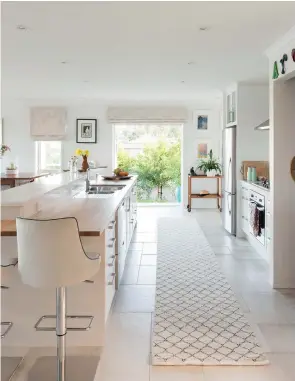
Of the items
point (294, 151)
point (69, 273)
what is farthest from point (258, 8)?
point (69, 273)

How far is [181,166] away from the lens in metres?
9.69

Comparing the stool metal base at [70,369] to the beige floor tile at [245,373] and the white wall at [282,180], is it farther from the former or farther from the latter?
the white wall at [282,180]

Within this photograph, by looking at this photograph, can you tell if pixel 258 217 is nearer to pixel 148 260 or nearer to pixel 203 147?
pixel 148 260

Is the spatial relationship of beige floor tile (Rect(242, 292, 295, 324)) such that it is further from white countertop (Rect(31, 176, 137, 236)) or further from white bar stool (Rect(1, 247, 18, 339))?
white bar stool (Rect(1, 247, 18, 339))

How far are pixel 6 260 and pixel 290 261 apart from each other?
2.84 meters

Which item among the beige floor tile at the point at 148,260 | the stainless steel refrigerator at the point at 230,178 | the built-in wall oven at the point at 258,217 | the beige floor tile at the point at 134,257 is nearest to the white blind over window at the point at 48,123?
the stainless steel refrigerator at the point at 230,178

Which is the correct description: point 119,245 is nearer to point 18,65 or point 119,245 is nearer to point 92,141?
point 18,65

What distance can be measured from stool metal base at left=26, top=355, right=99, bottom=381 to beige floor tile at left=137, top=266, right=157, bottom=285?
162cm

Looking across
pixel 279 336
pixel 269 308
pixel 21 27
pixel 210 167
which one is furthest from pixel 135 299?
pixel 210 167

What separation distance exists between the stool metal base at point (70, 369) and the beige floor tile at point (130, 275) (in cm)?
157

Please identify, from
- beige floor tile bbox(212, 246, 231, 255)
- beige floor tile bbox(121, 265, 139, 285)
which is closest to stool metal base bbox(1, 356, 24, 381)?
beige floor tile bbox(121, 265, 139, 285)

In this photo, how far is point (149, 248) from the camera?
5.84 m

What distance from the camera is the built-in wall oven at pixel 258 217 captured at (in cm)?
509

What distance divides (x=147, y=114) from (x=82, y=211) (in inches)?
248
